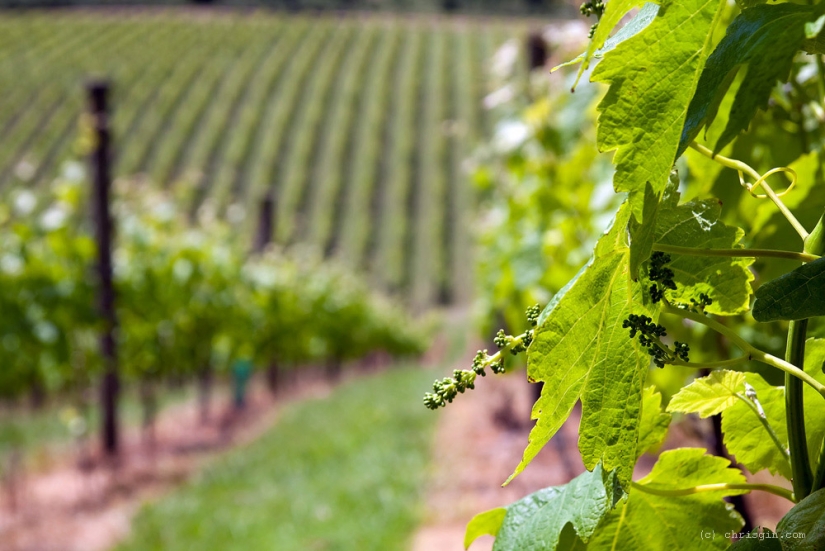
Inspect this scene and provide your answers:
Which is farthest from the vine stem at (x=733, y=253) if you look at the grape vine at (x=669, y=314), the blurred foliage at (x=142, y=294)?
the blurred foliage at (x=142, y=294)

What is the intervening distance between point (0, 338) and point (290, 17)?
4934 cm

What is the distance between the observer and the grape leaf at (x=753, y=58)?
49 centimetres

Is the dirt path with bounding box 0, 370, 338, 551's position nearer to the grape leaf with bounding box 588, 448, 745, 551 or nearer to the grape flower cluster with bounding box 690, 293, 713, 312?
the grape leaf with bounding box 588, 448, 745, 551

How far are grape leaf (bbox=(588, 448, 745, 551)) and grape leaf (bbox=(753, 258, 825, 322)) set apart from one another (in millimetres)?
249

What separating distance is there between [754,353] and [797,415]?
0.05m

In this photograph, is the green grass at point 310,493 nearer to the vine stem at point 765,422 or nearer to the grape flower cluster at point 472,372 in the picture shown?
the vine stem at point 765,422

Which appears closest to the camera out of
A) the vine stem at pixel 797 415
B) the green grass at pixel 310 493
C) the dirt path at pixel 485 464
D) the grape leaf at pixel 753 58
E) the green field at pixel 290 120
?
the grape leaf at pixel 753 58

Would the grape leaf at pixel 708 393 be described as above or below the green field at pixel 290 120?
below

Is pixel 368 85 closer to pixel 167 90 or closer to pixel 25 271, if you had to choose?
pixel 167 90

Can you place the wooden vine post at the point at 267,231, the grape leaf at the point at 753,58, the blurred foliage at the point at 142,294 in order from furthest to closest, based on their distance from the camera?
the wooden vine post at the point at 267,231 < the blurred foliage at the point at 142,294 < the grape leaf at the point at 753,58

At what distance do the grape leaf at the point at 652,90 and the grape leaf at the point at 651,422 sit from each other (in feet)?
0.87

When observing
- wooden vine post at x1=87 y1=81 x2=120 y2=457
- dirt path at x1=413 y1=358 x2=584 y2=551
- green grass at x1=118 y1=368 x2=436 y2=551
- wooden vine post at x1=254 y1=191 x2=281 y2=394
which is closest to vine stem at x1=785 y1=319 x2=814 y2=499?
dirt path at x1=413 y1=358 x2=584 y2=551

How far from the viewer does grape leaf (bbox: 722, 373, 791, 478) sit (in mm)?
726

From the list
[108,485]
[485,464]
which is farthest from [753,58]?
[108,485]
